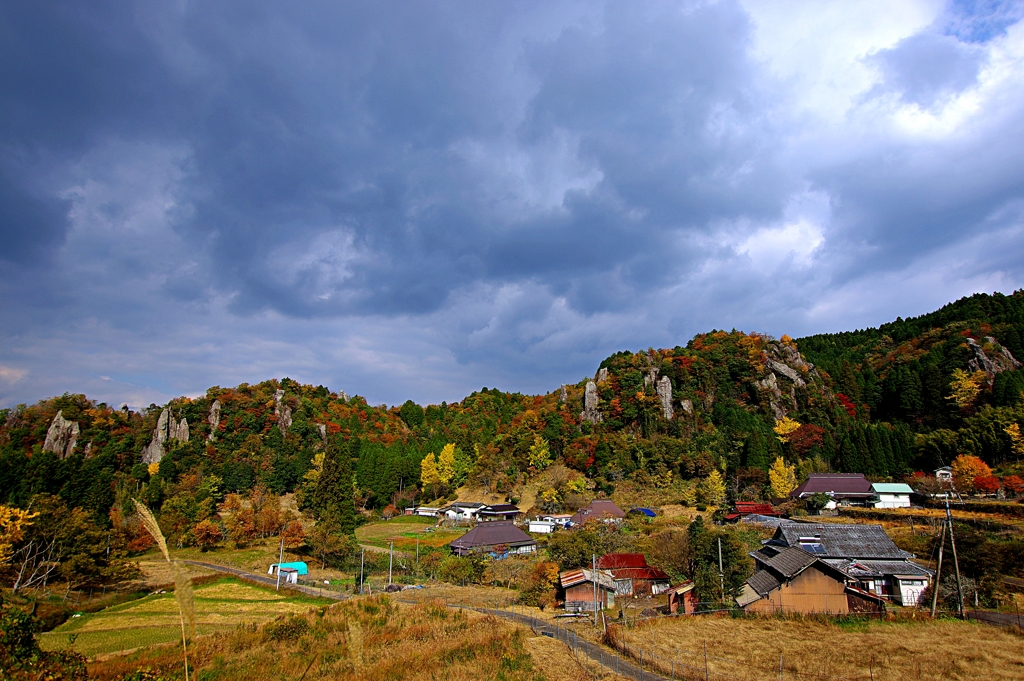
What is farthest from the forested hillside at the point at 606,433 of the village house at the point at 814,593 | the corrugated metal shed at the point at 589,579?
the village house at the point at 814,593

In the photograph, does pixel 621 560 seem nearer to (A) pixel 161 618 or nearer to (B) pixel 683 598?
(B) pixel 683 598

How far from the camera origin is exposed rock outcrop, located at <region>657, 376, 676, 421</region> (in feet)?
274

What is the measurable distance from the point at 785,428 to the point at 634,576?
5289cm

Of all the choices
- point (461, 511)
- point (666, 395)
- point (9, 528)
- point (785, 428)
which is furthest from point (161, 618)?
point (785, 428)

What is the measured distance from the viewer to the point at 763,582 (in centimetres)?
2817

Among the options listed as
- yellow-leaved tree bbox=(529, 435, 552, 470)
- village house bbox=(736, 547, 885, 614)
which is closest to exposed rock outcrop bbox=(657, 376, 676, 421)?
yellow-leaved tree bbox=(529, 435, 552, 470)

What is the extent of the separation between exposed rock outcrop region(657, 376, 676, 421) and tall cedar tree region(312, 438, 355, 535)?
52.6 m

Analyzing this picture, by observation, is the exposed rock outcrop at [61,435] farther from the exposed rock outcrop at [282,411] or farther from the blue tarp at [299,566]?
the blue tarp at [299,566]

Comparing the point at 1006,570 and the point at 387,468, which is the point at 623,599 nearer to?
the point at 1006,570

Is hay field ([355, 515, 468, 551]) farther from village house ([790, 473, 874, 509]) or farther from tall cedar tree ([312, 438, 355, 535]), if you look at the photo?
village house ([790, 473, 874, 509])

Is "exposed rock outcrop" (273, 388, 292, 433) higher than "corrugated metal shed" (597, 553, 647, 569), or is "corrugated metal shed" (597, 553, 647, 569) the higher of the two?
"exposed rock outcrop" (273, 388, 292, 433)

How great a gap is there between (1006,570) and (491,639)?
32073 mm

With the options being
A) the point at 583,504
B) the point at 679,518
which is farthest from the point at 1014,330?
the point at 583,504

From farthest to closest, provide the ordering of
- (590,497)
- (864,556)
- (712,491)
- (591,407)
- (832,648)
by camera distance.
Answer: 1. (591,407)
2. (590,497)
3. (712,491)
4. (864,556)
5. (832,648)
